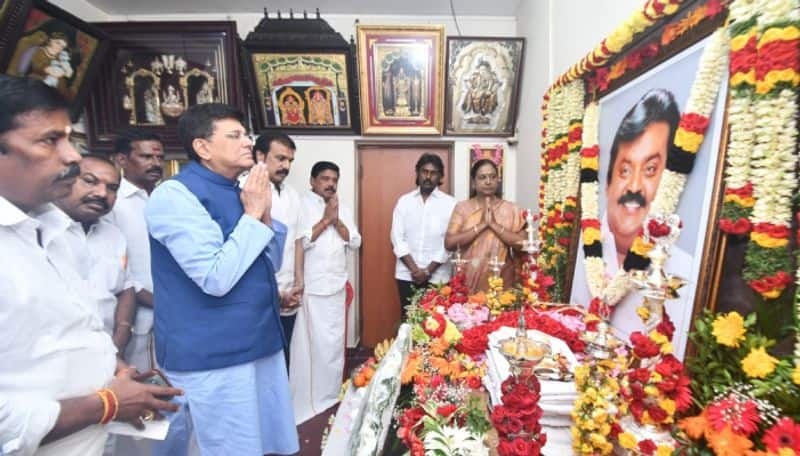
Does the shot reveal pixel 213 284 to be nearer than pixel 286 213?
Yes

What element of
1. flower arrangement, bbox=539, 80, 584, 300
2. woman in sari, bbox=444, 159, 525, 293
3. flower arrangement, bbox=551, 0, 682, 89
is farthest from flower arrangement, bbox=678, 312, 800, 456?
woman in sari, bbox=444, 159, 525, 293

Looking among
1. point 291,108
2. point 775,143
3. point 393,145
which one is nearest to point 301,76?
point 291,108

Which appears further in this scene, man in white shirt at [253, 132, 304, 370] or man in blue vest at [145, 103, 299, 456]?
man in white shirt at [253, 132, 304, 370]

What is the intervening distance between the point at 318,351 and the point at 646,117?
275 cm

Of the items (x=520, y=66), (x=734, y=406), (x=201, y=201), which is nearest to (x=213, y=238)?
(x=201, y=201)

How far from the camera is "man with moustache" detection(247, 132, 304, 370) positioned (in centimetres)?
262

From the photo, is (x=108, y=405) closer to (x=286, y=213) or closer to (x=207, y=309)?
(x=207, y=309)

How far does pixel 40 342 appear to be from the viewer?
875mm

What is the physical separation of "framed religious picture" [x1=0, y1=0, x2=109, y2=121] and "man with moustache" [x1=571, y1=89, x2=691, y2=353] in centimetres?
360

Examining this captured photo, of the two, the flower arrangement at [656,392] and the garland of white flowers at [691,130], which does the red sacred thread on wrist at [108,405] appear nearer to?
the flower arrangement at [656,392]

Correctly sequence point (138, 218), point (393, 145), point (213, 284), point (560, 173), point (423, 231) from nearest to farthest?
1. point (213, 284)
2. point (560, 173)
3. point (138, 218)
4. point (423, 231)
5. point (393, 145)

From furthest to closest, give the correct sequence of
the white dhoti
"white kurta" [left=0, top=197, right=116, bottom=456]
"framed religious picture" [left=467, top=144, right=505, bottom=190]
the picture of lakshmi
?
1. "framed religious picture" [left=467, top=144, right=505, bottom=190]
2. the picture of lakshmi
3. the white dhoti
4. "white kurta" [left=0, top=197, right=116, bottom=456]

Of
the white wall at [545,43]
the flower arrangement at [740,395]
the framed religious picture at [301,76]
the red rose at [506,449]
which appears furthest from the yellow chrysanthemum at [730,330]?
the framed religious picture at [301,76]

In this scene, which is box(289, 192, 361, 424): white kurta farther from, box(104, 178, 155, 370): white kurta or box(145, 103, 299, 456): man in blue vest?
box(145, 103, 299, 456): man in blue vest
